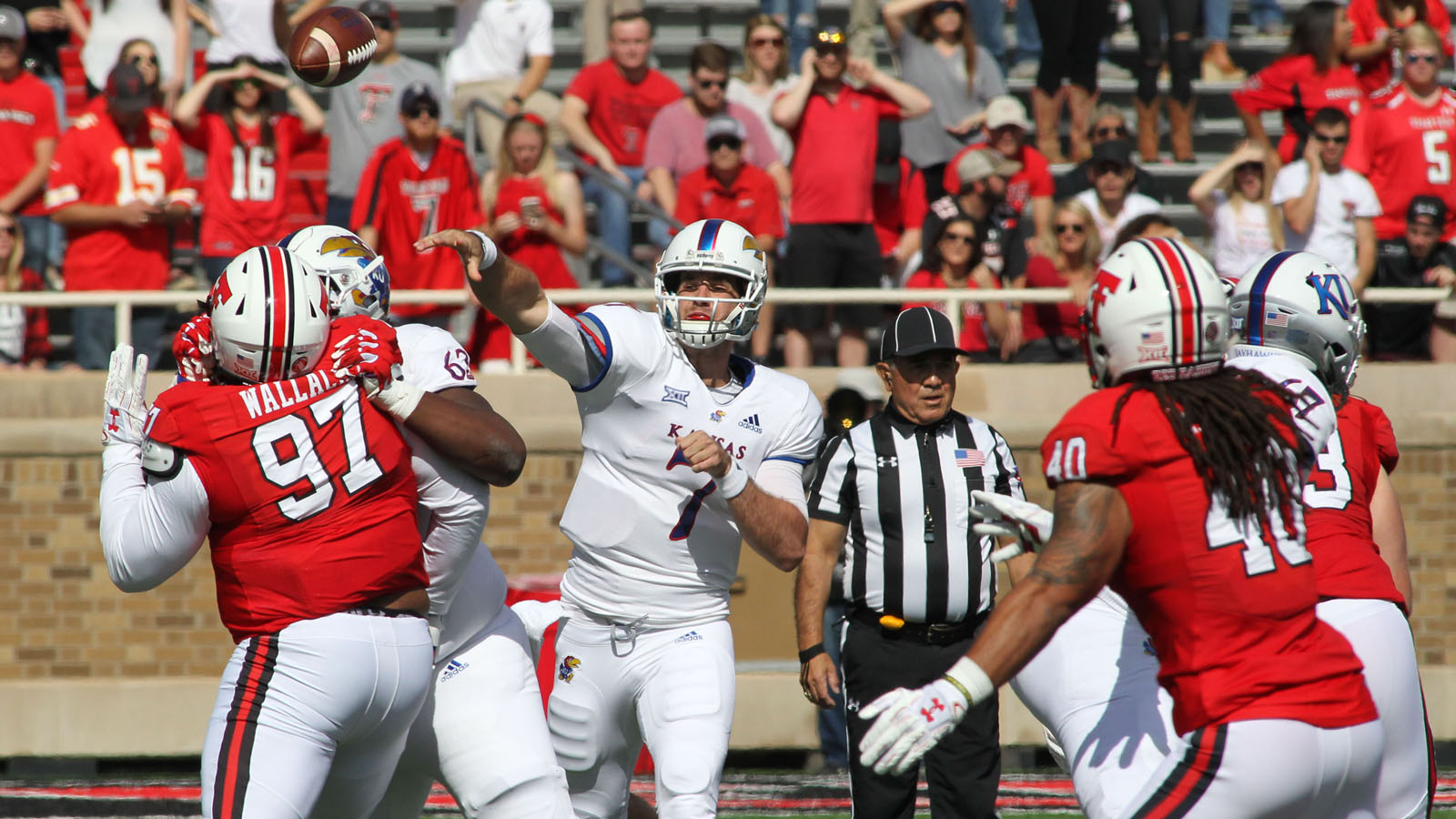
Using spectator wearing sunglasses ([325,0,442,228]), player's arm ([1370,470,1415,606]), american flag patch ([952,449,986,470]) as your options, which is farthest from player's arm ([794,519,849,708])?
spectator wearing sunglasses ([325,0,442,228])

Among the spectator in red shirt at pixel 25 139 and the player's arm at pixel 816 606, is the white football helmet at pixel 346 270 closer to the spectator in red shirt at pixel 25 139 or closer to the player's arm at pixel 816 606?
the player's arm at pixel 816 606

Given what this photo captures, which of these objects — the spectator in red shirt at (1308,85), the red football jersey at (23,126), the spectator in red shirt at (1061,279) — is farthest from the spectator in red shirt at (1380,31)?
the red football jersey at (23,126)

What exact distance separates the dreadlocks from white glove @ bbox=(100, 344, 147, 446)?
2368 mm

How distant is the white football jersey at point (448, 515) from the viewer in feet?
14.4

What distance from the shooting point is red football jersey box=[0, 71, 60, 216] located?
9.73 meters

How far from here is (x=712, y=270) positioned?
498 centimetres

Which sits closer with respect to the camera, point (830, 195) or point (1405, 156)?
point (830, 195)

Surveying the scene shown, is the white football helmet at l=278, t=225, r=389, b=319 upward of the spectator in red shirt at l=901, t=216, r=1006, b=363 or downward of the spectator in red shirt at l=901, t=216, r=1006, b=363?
upward

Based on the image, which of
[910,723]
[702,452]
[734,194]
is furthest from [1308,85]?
[910,723]

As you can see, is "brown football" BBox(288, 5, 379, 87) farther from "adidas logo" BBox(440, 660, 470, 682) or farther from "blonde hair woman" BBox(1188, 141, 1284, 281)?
"blonde hair woman" BBox(1188, 141, 1284, 281)

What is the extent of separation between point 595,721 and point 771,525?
784mm

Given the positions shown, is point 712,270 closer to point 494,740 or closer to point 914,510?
point 914,510

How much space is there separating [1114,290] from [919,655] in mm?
2567

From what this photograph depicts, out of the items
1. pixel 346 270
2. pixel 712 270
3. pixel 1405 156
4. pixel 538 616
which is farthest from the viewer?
pixel 1405 156
